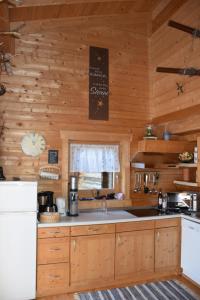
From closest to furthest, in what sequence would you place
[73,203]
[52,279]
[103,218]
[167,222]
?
[52,279]
[103,218]
[73,203]
[167,222]

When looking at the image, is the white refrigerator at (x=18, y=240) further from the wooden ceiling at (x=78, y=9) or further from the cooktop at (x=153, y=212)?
the wooden ceiling at (x=78, y=9)

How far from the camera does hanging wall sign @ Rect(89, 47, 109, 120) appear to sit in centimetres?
404

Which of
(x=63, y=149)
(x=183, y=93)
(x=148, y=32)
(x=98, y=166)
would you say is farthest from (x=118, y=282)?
(x=148, y=32)

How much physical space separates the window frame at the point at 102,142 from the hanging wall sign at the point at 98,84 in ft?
0.95

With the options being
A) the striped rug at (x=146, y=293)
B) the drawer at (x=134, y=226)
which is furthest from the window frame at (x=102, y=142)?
the striped rug at (x=146, y=293)

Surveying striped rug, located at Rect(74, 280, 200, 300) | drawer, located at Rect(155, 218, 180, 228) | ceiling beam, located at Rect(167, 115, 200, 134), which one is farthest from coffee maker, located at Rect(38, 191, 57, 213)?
ceiling beam, located at Rect(167, 115, 200, 134)

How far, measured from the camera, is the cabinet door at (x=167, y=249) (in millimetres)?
3660

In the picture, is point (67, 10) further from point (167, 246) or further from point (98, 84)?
point (167, 246)

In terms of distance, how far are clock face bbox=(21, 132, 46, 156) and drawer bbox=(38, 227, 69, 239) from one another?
1.09 metres

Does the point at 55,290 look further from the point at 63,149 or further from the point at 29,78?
the point at 29,78

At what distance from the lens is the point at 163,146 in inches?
158

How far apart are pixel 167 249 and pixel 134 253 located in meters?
0.53

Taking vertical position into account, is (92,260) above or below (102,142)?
below

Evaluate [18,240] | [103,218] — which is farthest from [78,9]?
[18,240]
